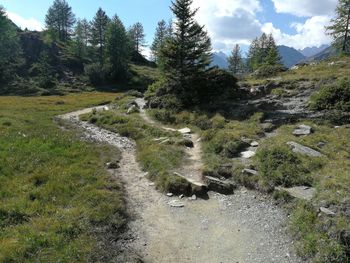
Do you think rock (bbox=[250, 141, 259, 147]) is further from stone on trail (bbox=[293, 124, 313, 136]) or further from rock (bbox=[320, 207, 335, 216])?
rock (bbox=[320, 207, 335, 216])

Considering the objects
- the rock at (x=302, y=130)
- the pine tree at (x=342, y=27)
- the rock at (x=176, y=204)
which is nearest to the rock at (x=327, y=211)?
the rock at (x=176, y=204)

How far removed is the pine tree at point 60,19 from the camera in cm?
12381

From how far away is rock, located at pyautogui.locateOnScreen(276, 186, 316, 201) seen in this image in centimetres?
1152

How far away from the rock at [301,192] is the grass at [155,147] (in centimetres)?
396

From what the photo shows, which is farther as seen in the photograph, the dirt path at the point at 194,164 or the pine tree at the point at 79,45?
the pine tree at the point at 79,45

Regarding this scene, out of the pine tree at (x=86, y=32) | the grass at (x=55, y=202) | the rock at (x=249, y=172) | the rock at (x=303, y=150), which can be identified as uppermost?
the pine tree at (x=86, y=32)

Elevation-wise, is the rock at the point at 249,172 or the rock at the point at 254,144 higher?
the rock at the point at 254,144

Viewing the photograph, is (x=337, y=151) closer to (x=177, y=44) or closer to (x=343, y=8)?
(x=177, y=44)

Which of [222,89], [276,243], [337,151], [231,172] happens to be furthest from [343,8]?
[276,243]

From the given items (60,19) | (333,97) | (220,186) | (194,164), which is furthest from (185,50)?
(60,19)

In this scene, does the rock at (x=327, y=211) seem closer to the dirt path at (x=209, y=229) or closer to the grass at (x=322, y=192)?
the grass at (x=322, y=192)

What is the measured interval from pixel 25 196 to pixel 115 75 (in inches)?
2971

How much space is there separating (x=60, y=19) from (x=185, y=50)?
10838 centimetres

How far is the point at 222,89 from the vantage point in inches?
1244
